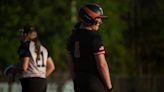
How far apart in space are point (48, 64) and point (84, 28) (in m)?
2.91

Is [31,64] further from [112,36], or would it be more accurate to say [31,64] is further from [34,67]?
[112,36]

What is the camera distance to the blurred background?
24.8 metres

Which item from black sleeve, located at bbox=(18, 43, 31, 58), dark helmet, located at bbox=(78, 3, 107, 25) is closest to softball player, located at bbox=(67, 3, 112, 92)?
dark helmet, located at bbox=(78, 3, 107, 25)

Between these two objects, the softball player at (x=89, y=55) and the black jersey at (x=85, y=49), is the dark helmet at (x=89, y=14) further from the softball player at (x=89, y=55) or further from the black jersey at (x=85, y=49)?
the black jersey at (x=85, y=49)

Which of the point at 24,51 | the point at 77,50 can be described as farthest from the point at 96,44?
the point at 24,51

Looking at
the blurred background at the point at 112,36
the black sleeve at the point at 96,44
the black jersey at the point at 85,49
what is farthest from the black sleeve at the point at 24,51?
the blurred background at the point at 112,36

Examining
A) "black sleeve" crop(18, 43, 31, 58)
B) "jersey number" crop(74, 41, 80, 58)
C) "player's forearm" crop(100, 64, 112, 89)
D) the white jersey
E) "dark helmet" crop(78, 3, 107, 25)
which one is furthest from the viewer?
the white jersey

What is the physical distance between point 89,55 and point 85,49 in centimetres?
10

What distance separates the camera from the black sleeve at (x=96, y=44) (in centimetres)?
927

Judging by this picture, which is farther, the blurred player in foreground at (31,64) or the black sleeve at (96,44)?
the blurred player in foreground at (31,64)

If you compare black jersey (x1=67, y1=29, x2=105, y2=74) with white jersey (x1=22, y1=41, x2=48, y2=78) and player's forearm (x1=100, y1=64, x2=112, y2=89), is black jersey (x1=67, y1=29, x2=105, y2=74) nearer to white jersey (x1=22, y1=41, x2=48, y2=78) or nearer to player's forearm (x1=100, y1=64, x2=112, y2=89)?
player's forearm (x1=100, y1=64, x2=112, y2=89)

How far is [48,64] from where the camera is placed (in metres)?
12.3

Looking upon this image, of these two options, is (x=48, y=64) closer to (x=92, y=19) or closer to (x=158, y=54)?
(x=92, y=19)

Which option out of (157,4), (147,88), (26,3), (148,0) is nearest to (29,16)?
(26,3)
